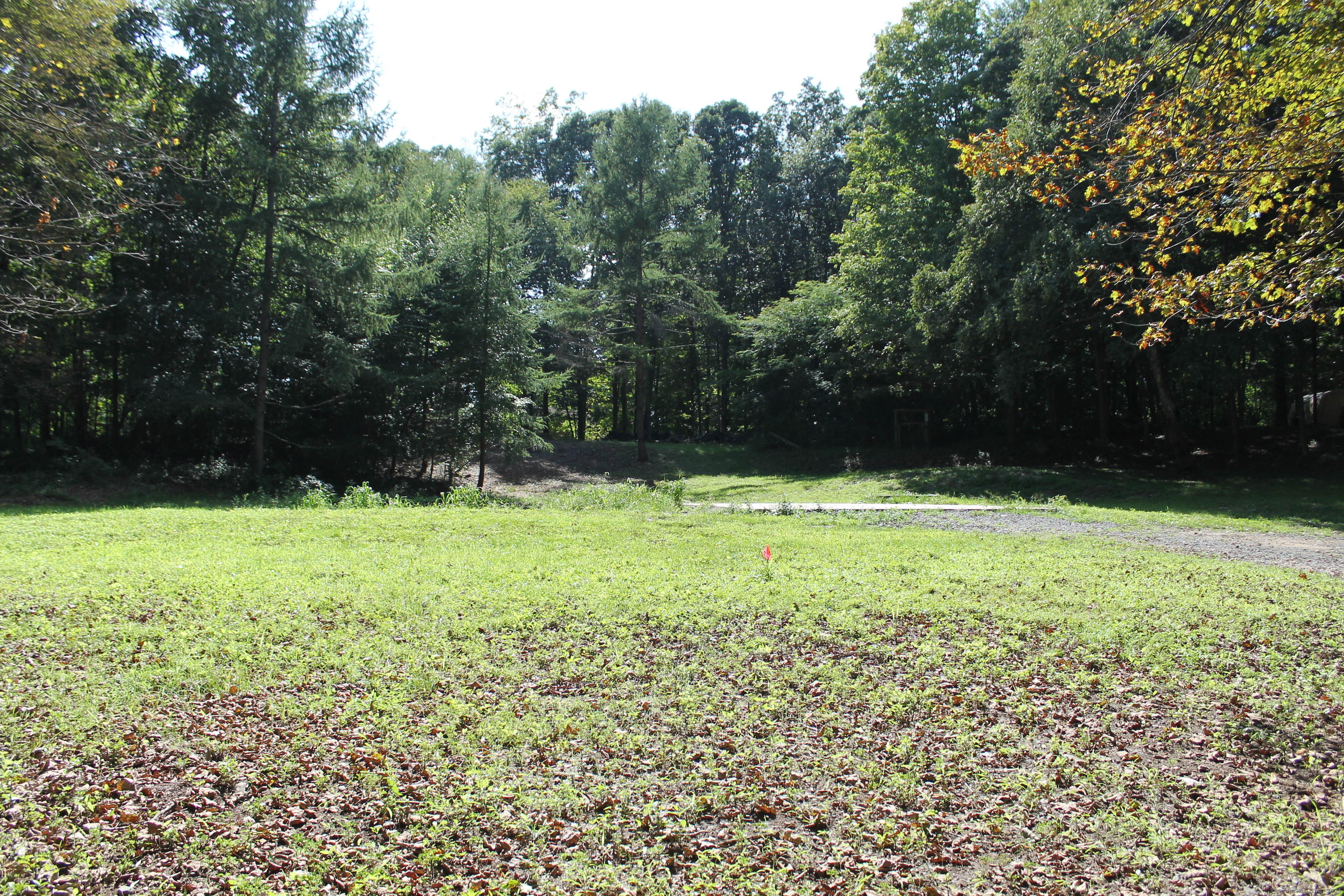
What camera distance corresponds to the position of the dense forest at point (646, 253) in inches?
251

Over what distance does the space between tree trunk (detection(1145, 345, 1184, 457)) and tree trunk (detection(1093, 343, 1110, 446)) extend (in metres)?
1.57

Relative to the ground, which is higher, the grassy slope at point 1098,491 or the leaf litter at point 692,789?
the grassy slope at point 1098,491

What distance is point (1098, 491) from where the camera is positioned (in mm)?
16641

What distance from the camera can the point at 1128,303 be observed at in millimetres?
6344

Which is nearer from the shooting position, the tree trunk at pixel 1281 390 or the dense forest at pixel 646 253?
the dense forest at pixel 646 253

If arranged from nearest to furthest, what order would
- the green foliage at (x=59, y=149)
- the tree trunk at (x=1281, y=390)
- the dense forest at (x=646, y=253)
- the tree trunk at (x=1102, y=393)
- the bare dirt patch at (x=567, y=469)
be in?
the dense forest at (x=646, y=253) → the green foliage at (x=59, y=149) → the tree trunk at (x=1281, y=390) → the tree trunk at (x=1102, y=393) → the bare dirt patch at (x=567, y=469)

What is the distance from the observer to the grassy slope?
1329 cm

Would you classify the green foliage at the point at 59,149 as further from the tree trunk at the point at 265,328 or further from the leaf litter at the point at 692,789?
the leaf litter at the point at 692,789

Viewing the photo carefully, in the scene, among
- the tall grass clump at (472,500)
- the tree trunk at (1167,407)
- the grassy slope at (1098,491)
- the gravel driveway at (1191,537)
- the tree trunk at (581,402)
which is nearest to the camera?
the gravel driveway at (1191,537)

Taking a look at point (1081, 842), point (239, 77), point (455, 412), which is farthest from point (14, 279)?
point (1081, 842)

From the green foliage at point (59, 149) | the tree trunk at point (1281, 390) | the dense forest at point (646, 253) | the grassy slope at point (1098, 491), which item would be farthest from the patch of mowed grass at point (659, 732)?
the tree trunk at point (1281, 390)

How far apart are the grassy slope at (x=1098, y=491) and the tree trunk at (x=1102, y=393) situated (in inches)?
122

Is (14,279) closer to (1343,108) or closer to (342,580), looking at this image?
(342,580)

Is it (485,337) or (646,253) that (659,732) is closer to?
(485,337)
